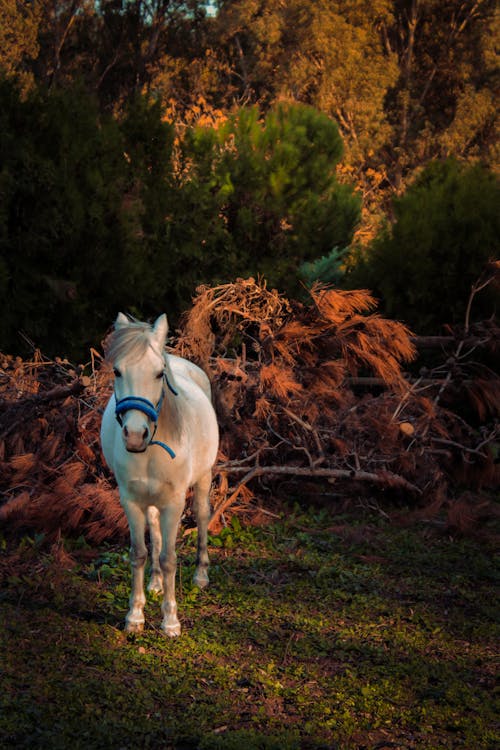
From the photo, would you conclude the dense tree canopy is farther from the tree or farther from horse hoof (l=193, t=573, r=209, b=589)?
the tree

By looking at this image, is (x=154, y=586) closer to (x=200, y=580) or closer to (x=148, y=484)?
(x=200, y=580)

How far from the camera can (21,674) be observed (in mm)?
4207

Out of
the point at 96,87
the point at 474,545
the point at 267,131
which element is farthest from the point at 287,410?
the point at 96,87

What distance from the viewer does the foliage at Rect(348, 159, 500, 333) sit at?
9492 millimetres

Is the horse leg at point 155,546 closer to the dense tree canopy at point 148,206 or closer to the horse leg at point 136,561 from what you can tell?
the horse leg at point 136,561

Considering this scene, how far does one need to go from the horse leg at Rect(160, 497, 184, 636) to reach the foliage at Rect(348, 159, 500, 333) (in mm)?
5806

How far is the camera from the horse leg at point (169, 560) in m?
4.45

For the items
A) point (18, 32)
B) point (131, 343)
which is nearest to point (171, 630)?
point (131, 343)

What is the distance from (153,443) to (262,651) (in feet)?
4.41

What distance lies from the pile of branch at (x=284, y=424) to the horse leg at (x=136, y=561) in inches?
66.6

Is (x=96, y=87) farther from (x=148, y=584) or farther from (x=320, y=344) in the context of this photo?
Result: (x=148, y=584)

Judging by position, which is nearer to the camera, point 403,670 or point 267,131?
point 403,670

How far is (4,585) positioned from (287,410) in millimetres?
2742

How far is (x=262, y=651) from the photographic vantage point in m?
4.62
